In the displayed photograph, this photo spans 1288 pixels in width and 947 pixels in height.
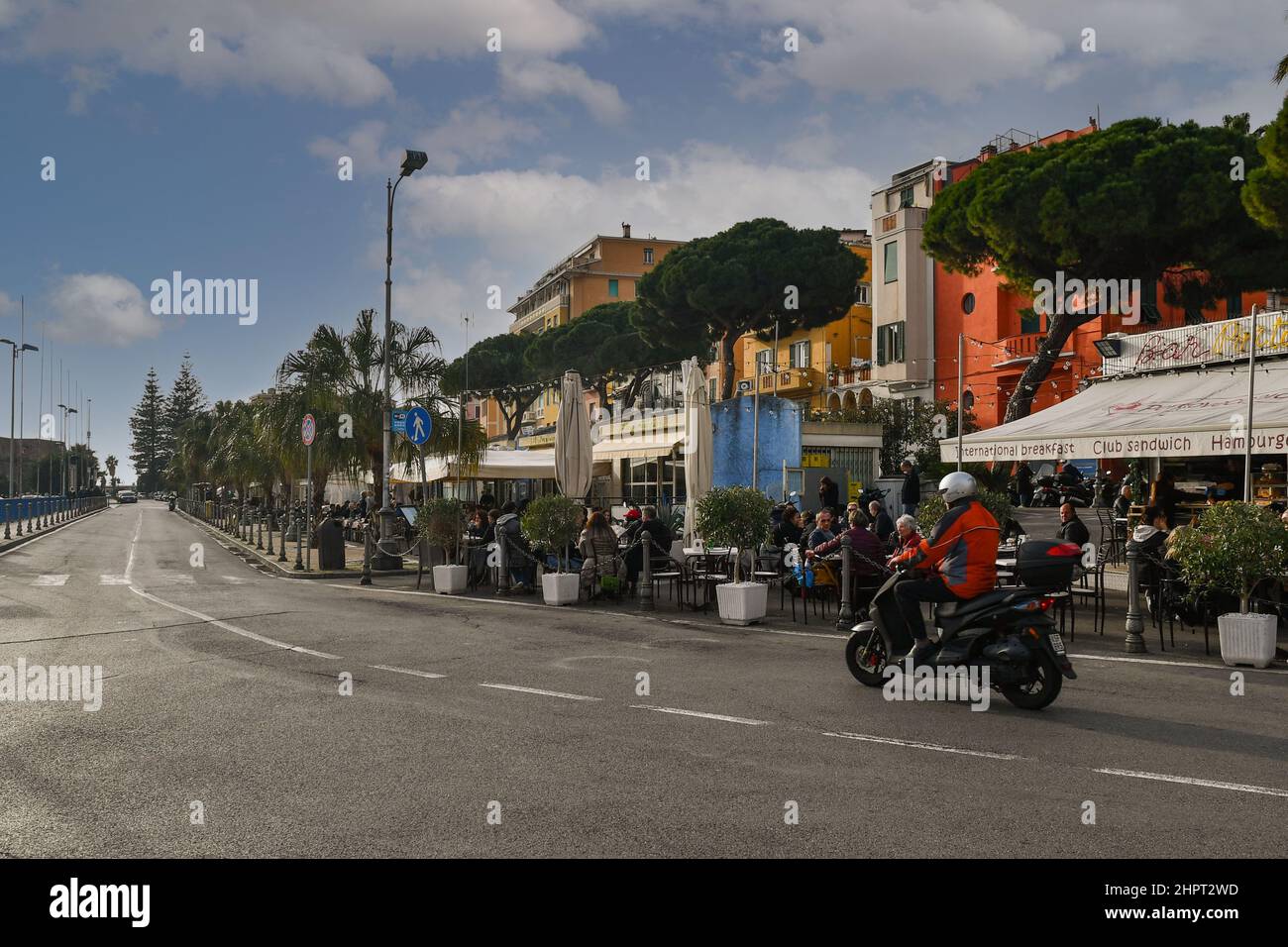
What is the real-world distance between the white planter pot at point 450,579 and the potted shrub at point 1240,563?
1144 cm

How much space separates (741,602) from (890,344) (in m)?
34.4

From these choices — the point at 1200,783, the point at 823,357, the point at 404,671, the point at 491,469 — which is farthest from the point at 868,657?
the point at 823,357

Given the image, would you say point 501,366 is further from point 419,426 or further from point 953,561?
point 953,561

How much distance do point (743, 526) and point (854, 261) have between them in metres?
36.8

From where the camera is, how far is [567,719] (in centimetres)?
731

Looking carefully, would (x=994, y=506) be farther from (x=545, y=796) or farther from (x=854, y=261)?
(x=854, y=261)

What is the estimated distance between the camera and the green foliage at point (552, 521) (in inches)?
611

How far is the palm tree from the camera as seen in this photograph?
86.9 ft

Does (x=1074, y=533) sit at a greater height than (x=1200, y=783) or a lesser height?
greater

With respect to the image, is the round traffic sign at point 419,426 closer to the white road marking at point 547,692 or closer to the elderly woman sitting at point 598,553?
the elderly woman sitting at point 598,553

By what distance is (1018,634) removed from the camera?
25.1ft

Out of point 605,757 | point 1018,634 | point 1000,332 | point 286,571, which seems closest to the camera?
point 605,757

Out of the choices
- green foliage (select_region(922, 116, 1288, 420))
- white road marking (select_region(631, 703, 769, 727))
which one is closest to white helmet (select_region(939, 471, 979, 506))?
white road marking (select_region(631, 703, 769, 727))
